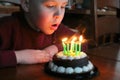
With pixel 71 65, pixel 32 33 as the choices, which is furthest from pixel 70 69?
pixel 32 33

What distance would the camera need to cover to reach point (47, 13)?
3.05ft

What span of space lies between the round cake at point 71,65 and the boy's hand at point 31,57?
0.47ft

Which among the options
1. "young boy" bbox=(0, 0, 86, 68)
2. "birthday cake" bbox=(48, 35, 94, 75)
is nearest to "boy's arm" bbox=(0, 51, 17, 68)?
"young boy" bbox=(0, 0, 86, 68)

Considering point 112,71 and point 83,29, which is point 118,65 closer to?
point 112,71

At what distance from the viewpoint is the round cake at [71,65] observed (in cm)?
75

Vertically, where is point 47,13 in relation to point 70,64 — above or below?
above

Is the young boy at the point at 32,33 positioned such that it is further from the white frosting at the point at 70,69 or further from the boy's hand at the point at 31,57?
the white frosting at the point at 70,69

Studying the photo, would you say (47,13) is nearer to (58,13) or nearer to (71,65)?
(58,13)

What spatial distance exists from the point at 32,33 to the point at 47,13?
0.57 feet

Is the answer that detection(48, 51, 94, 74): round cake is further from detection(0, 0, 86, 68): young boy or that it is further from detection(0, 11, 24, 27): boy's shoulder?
detection(0, 11, 24, 27): boy's shoulder

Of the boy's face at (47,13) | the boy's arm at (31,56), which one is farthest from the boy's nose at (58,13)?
the boy's arm at (31,56)

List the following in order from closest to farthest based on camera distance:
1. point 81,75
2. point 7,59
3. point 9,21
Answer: point 81,75
point 7,59
point 9,21

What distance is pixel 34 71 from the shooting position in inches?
32.0

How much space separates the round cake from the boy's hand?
142 millimetres
